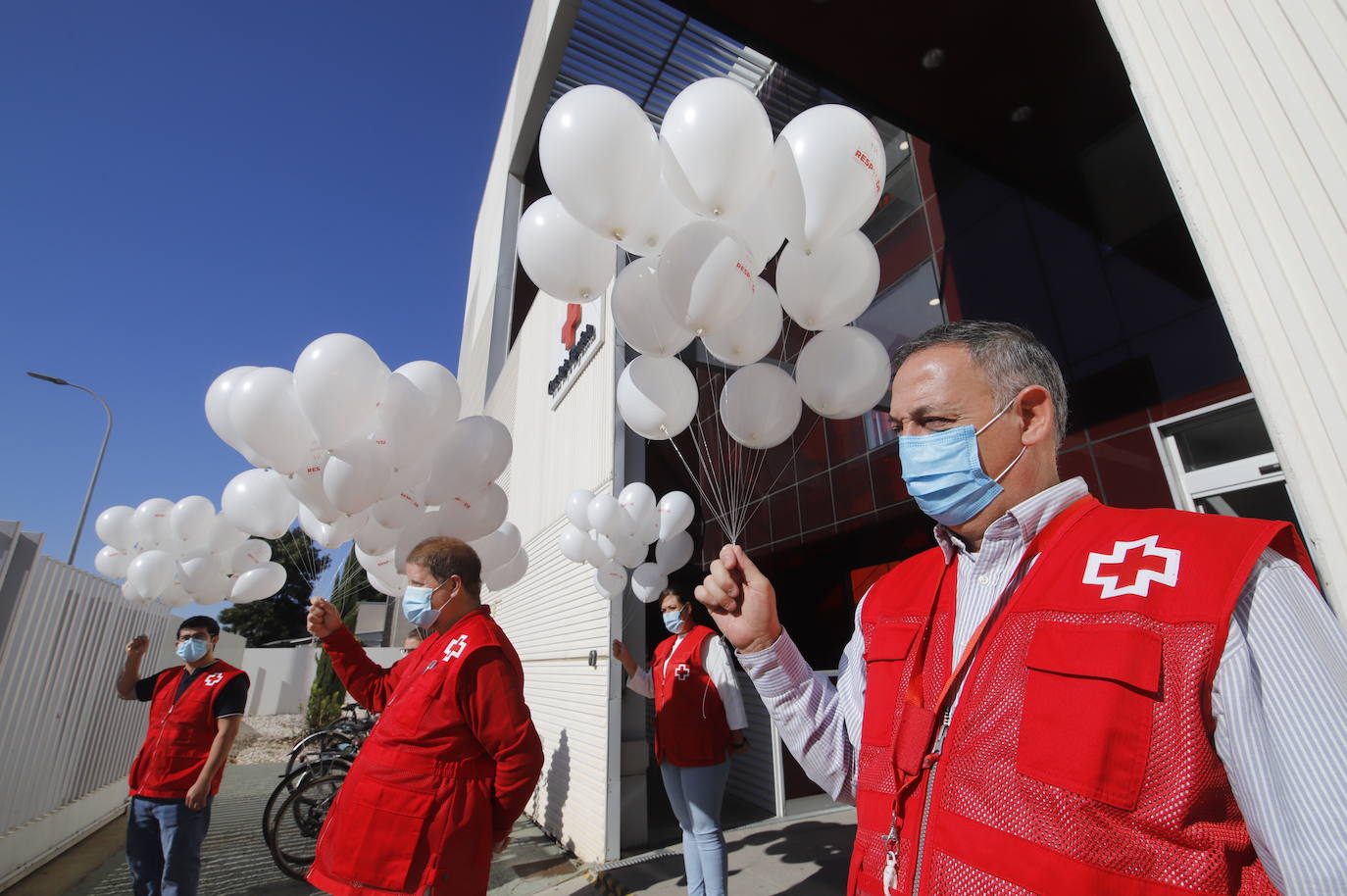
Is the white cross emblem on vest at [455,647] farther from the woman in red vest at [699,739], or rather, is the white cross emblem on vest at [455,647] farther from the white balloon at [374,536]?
the white balloon at [374,536]

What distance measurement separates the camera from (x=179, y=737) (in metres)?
3.87

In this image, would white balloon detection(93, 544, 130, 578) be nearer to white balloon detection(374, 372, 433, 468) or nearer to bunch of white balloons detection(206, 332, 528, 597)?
bunch of white balloons detection(206, 332, 528, 597)

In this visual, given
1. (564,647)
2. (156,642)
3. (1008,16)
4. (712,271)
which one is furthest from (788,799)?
(156,642)

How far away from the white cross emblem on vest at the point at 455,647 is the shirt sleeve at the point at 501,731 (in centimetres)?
6

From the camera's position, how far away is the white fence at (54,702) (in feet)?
16.2

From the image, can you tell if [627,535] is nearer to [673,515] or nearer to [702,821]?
[673,515]

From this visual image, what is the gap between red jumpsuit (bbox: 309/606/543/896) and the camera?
2326 millimetres

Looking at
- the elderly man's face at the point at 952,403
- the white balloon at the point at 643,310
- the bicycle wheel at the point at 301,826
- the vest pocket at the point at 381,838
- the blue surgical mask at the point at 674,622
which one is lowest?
the bicycle wheel at the point at 301,826

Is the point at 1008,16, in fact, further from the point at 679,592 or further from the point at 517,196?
the point at 517,196

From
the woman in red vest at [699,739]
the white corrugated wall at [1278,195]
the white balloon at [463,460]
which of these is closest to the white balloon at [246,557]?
the white balloon at [463,460]

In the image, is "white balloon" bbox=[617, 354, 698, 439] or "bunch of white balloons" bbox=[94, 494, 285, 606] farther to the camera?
"bunch of white balloons" bbox=[94, 494, 285, 606]

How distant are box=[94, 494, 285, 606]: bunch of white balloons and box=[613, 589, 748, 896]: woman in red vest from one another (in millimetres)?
4180

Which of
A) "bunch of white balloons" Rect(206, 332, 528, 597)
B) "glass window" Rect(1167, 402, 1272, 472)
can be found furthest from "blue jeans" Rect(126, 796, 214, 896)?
"glass window" Rect(1167, 402, 1272, 472)

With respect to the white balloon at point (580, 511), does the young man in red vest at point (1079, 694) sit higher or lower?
lower
